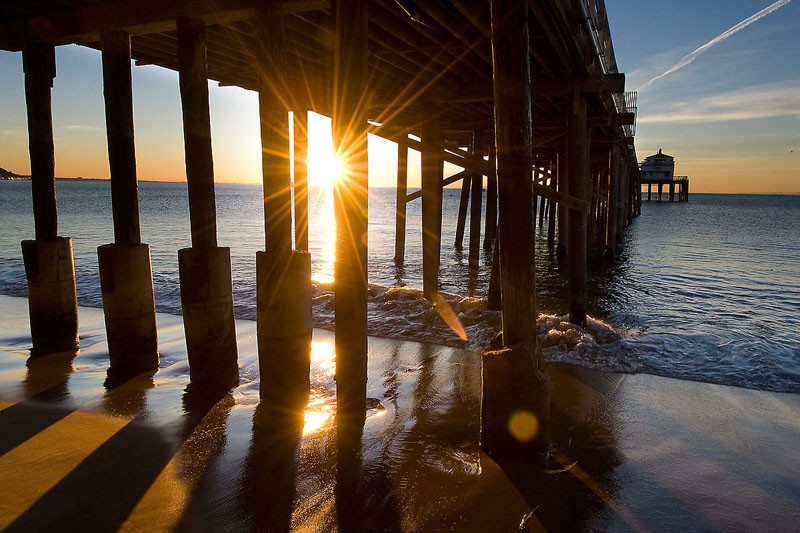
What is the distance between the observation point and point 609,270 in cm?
1489

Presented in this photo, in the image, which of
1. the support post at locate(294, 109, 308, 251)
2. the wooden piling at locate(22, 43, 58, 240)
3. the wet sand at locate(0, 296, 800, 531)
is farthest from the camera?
the wooden piling at locate(22, 43, 58, 240)

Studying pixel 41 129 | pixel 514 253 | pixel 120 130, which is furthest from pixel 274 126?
pixel 41 129

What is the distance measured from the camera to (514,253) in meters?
3.10

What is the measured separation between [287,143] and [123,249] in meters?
1.95

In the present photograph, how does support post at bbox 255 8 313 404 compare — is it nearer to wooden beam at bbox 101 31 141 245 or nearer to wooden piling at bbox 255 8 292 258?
wooden piling at bbox 255 8 292 258

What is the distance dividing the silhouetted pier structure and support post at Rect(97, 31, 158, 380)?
0.04 feet

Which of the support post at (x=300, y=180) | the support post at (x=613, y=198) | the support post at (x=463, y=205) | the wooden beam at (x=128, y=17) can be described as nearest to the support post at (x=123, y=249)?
the wooden beam at (x=128, y=17)

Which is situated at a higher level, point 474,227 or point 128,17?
point 128,17

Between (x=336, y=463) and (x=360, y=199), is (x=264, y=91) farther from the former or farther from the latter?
(x=336, y=463)

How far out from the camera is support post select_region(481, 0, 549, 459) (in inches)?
117

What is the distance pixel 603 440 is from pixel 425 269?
5.28 metres

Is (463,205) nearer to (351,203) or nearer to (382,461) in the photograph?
(351,203)

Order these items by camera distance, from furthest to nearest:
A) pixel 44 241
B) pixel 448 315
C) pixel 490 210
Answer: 1. pixel 490 210
2. pixel 448 315
3. pixel 44 241

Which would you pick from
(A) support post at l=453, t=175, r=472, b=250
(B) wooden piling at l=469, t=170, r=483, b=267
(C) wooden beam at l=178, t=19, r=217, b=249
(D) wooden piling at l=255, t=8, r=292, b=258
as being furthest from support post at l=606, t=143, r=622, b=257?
(C) wooden beam at l=178, t=19, r=217, b=249
